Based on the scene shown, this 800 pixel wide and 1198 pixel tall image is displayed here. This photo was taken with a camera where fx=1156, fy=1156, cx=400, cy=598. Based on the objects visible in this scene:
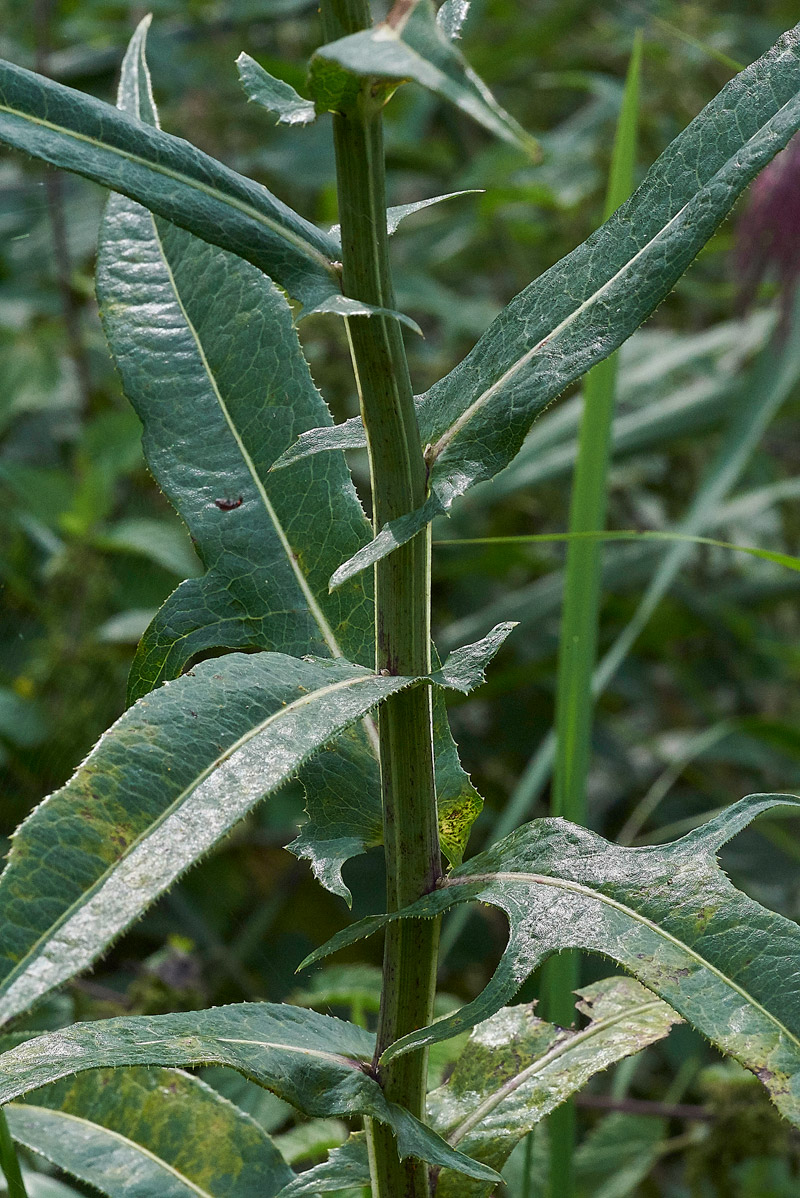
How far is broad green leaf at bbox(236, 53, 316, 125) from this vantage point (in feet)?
1.33

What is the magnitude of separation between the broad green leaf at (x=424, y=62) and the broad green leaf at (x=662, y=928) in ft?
0.76

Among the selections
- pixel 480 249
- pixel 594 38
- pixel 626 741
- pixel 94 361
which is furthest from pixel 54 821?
pixel 594 38

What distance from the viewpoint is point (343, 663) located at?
1.38 feet

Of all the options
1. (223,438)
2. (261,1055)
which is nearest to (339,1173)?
(261,1055)

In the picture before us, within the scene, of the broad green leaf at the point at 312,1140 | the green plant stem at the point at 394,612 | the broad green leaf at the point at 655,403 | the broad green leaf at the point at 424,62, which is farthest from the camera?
the broad green leaf at the point at 655,403

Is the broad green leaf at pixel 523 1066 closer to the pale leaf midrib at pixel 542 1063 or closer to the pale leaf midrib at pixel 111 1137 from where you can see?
the pale leaf midrib at pixel 542 1063

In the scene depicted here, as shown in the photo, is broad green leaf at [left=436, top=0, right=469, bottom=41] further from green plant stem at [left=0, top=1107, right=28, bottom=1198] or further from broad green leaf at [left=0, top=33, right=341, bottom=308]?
green plant stem at [left=0, top=1107, right=28, bottom=1198]

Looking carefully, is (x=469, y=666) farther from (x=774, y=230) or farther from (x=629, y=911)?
(x=774, y=230)

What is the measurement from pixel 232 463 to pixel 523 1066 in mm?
296

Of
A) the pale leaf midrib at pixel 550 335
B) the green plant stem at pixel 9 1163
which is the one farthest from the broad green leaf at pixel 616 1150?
the pale leaf midrib at pixel 550 335

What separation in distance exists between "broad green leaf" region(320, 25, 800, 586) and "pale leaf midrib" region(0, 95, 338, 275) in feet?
0.25

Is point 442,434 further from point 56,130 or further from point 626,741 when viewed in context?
point 626,741

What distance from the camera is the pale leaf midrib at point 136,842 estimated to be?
0.30 meters

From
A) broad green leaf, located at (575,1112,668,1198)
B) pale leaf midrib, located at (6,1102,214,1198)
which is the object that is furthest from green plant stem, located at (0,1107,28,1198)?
broad green leaf, located at (575,1112,668,1198)
